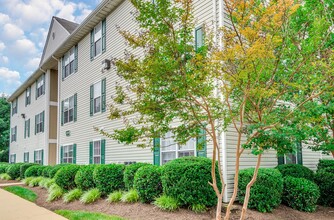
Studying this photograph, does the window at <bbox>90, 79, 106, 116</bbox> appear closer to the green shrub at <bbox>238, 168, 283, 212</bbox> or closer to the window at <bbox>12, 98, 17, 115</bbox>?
the green shrub at <bbox>238, 168, 283, 212</bbox>

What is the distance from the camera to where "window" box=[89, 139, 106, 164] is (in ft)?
45.8

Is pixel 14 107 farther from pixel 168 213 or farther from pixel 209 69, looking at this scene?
pixel 209 69

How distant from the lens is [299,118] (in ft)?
17.4

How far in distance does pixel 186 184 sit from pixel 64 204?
4.28 metres

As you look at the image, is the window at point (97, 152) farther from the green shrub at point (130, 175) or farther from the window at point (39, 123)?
the window at point (39, 123)

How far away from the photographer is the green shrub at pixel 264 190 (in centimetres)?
776

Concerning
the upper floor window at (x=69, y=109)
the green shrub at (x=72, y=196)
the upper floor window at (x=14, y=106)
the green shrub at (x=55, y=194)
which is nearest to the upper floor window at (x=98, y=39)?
the upper floor window at (x=69, y=109)

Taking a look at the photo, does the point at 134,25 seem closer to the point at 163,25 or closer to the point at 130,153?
the point at 130,153

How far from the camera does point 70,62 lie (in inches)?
721

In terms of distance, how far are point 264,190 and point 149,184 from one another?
9.74 feet

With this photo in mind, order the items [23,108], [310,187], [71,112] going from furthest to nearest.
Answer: [23,108], [71,112], [310,187]

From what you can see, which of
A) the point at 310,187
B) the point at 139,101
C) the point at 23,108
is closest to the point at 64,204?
the point at 139,101

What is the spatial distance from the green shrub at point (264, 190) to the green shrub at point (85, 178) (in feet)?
15.8

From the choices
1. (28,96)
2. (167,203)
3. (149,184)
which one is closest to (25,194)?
(149,184)
